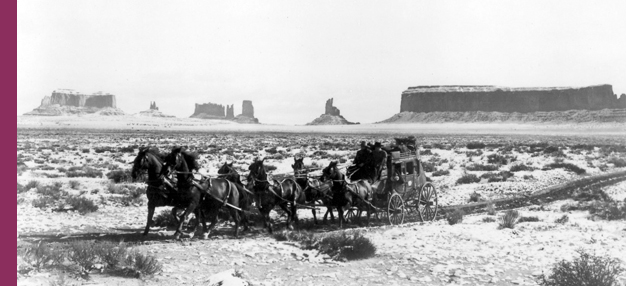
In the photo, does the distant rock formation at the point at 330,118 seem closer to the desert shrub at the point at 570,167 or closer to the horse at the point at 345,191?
the desert shrub at the point at 570,167

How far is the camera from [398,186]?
14.1 m

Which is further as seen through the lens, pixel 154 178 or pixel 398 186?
pixel 398 186

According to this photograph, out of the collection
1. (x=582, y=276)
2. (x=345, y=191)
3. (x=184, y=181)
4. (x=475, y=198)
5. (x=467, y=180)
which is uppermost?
(x=184, y=181)

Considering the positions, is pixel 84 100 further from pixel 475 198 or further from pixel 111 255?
pixel 111 255

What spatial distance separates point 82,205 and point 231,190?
18.7 ft

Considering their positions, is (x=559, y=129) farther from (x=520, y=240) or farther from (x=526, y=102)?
(x=520, y=240)

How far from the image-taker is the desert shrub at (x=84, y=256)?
802cm

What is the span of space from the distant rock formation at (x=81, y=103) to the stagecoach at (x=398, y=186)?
576 feet

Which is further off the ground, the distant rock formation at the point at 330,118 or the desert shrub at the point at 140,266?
the distant rock formation at the point at 330,118

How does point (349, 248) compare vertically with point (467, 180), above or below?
above

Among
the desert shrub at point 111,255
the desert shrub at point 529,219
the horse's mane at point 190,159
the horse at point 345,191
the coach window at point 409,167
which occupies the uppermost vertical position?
the horse's mane at point 190,159

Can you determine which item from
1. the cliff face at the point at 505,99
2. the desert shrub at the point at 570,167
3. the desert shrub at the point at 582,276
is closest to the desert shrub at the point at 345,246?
the desert shrub at the point at 582,276

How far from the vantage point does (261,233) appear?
40.2 ft

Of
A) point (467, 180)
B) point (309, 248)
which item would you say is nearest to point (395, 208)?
point (309, 248)
